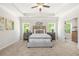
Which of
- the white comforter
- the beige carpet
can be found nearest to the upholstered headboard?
the white comforter

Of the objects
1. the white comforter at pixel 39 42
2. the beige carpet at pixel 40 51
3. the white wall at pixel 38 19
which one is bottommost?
the beige carpet at pixel 40 51

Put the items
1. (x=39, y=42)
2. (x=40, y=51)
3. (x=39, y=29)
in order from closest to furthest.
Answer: (x=40, y=51) < (x=39, y=42) < (x=39, y=29)

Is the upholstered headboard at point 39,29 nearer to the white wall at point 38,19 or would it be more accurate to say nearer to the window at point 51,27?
the white wall at point 38,19

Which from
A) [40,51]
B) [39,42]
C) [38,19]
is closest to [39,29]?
[38,19]

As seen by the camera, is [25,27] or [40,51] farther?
[25,27]

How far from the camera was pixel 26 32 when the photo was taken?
12438 mm

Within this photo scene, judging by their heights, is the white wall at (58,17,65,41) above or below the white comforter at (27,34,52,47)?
above

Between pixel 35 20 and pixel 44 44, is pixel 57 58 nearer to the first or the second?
pixel 44 44

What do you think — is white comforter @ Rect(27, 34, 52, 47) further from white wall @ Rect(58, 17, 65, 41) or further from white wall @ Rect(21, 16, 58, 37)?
white wall @ Rect(21, 16, 58, 37)

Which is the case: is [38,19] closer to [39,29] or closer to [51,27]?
[39,29]

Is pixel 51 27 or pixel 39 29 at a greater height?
pixel 51 27

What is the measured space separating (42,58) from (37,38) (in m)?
4.92

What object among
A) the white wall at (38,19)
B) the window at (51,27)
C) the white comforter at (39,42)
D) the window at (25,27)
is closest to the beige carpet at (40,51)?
the white comforter at (39,42)

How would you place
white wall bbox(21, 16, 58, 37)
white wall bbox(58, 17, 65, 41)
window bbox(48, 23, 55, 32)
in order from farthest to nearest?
window bbox(48, 23, 55, 32)
white wall bbox(21, 16, 58, 37)
white wall bbox(58, 17, 65, 41)
